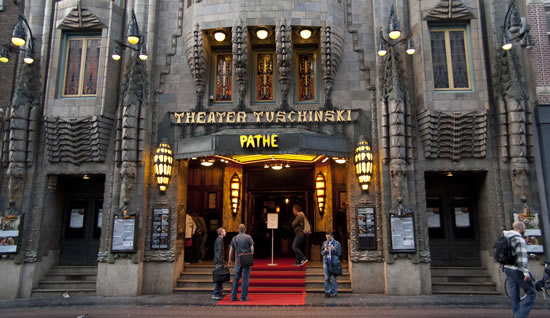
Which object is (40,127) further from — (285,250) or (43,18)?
(285,250)

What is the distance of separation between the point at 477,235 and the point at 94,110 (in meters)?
14.3

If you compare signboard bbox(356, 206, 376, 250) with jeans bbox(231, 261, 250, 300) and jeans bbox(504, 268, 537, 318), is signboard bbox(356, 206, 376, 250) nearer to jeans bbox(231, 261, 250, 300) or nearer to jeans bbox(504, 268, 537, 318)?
jeans bbox(231, 261, 250, 300)

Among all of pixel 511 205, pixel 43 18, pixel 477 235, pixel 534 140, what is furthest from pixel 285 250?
pixel 43 18

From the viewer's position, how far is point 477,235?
1487 cm

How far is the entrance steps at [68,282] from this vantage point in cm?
1381

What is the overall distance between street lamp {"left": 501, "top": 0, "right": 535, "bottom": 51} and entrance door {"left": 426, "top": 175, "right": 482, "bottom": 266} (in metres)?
4.69

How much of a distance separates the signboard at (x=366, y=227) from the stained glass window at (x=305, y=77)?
4441 millimetres

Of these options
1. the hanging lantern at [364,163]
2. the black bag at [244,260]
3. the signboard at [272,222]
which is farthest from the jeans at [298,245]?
the black bag at [244,260]

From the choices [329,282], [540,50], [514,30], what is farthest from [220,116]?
[540,50]

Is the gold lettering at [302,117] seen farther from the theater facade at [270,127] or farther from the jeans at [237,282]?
the jeans at [237,282]

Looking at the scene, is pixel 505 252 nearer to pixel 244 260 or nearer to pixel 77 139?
pixel 244 260

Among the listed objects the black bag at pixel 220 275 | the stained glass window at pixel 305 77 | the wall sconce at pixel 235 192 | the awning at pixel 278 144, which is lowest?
the black bag at pixel 220 275

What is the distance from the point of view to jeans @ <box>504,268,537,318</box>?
8.23m

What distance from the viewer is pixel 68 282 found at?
14.4 m
